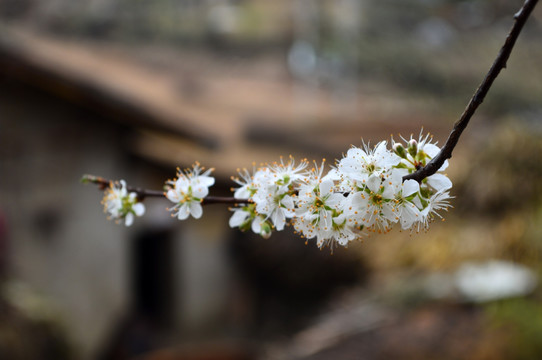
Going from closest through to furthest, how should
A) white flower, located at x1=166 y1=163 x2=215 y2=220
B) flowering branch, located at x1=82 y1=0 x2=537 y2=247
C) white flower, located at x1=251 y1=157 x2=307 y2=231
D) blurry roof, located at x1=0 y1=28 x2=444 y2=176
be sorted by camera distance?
flowering branch, located at x1=82 y1=0 x2=537 y2=247, white flower, located at x1=251 y1=157 x2=307 y2=231, white flower, located at x1=166 y1=163 x2=215 y2=220, blurry roof, located at x1=0 y1=28 x2=444 y2=176

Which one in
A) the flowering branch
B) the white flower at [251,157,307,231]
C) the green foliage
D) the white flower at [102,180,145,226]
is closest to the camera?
the flowering branch

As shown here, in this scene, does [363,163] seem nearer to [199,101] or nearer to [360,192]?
[360,192]

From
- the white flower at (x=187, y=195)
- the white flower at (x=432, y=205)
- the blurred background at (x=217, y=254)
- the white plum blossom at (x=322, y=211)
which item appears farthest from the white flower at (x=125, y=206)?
the blurred background at (x=217, y=254)

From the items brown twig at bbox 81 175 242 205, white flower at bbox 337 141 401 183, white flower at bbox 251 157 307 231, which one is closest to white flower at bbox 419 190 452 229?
white flower at bbox 337 141 401 183

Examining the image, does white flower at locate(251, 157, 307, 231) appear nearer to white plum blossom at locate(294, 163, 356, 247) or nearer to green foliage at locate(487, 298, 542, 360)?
white plum blossom at locate(294, 163, 356, 247)

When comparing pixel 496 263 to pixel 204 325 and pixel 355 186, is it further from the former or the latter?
pixel 355 186

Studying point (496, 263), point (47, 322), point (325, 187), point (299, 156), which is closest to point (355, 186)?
point (325, 187)

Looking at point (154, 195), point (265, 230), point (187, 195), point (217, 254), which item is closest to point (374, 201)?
point (265, 230)
